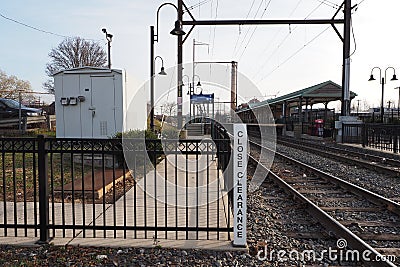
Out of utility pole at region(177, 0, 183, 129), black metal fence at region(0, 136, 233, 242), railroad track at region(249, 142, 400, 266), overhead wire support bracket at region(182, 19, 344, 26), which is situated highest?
overhead wire support bracket at region(182, 19, 344, 26)

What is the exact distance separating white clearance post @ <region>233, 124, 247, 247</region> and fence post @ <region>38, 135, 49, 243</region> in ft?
7.59

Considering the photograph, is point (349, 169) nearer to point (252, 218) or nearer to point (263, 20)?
point (252, 218)

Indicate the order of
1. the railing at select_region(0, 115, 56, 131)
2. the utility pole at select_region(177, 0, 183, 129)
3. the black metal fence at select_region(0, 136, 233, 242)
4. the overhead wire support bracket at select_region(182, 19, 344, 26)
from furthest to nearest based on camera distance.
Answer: the overhead wire support bracket at select_region(182, 19, 344, 26), the railing at select_region(0, 115, 56, 131), the utility pole at select_region(177, 0, 183, 129), the black metal fence at select_region(0, 136, 233, 242)

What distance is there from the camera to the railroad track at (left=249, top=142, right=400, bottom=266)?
15.9 feet

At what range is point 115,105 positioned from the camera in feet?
50.7

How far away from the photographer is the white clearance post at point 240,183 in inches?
177

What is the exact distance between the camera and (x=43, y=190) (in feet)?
15.0

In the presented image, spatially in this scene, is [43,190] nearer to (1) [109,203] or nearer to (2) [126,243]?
(2) [126,243]

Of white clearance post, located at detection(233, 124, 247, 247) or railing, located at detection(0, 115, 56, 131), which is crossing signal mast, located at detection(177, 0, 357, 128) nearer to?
railing, located at detection(0, 115, 56, 131)

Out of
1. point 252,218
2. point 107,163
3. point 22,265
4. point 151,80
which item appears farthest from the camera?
point 151,80

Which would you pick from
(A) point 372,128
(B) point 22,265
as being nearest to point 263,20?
(A) point 372,128

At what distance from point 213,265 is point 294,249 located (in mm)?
1248

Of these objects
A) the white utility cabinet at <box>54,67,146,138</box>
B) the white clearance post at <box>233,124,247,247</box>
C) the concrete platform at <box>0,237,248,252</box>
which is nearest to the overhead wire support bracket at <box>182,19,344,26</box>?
the white utility cabinet at <box>54,67,146,138</box>

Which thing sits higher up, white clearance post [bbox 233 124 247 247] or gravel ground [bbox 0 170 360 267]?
white clearance post [bbox 233 124 247 247]
